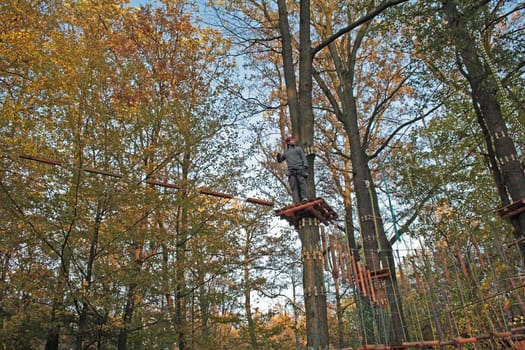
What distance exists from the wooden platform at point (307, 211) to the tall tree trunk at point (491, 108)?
3705 millimetres

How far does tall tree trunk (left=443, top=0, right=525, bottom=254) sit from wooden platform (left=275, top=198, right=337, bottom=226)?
371cm

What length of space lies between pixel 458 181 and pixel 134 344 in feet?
36.6

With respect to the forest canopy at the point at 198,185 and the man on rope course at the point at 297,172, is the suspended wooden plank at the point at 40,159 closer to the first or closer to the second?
the forest canopy at the point at 198,185

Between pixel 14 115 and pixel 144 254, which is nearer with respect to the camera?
pixel 14 115

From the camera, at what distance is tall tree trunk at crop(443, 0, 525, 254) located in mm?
7941

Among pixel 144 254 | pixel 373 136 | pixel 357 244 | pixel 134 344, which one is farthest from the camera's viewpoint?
pixel 373 136

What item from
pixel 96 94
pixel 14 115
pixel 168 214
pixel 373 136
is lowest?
pixel 168 214

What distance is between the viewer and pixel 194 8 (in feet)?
44.8

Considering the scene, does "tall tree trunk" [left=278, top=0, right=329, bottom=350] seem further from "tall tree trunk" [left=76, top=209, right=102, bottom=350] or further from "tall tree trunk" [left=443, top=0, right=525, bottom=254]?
"tall tree trunk" [left=76, top=209, right=102, bottom=350]

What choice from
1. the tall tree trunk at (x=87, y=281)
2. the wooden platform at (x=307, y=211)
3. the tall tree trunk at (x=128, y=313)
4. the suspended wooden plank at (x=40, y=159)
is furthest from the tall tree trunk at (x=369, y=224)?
the suspended wooden plank at (x=40, y=159)

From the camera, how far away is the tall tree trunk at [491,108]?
7.94 m

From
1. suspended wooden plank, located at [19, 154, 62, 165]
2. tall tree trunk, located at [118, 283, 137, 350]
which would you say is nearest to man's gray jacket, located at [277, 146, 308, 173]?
suspended wooden plank, located at [19, 154, 62, 165]

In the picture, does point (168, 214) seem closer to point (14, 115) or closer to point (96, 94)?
point (96, 94)

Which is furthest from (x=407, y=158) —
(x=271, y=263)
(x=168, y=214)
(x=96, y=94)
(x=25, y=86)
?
(x=25, y=86)
